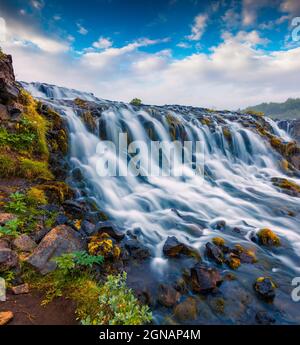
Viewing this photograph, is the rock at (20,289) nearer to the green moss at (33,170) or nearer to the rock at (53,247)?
the rock at (53,247)

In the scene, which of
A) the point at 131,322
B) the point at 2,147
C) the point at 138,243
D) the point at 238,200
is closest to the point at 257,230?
the point at 238,200

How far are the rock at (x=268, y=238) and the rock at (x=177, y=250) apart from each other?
207cm

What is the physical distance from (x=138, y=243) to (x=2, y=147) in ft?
14.6

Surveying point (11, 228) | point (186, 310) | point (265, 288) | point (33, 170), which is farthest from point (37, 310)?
point (33, 170)

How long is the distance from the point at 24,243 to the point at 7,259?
1.59 feet

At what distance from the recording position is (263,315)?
4320 millimetres

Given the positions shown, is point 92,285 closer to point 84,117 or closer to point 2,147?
point 2,147

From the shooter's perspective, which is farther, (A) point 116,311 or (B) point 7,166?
(B) point 7,166

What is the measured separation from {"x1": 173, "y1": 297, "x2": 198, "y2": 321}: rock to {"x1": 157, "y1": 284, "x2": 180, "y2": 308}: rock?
12 cm

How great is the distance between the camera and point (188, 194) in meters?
9.96

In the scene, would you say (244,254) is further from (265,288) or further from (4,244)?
(4,244)

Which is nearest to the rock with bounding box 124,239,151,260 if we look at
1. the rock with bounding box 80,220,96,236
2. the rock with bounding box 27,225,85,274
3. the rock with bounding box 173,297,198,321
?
the rock with bounding box 80,220,96,236

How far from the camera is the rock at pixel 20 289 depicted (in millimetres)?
3686

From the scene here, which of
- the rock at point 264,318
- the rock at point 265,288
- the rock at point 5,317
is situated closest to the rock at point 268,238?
the rock at point 265,288
